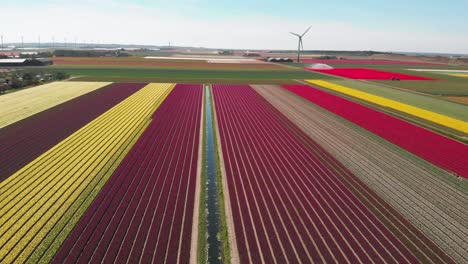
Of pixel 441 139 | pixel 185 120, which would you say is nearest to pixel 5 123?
pixel 185 120

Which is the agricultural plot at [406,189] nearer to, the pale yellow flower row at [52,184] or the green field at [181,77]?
the pale yellow flower row at [52,184]

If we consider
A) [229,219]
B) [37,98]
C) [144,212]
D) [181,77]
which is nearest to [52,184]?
[144,212]

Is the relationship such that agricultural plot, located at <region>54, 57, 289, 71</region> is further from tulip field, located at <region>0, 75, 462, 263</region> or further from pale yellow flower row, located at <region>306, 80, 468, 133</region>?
tulip field, located at <region>0, 75, 462, 263</region>

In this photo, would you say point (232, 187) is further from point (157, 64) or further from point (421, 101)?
point (157, 64)

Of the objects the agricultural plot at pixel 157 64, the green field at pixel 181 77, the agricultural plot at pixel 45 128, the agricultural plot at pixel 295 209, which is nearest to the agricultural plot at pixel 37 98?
the agricultural plot at pixel 45 128

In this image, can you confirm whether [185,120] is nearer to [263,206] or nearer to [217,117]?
[217,117]

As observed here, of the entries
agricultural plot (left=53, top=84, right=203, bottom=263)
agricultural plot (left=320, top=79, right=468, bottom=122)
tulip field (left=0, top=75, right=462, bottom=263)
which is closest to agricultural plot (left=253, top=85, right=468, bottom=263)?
tulip field (left=0, top=75, right=462, bottom=263)
